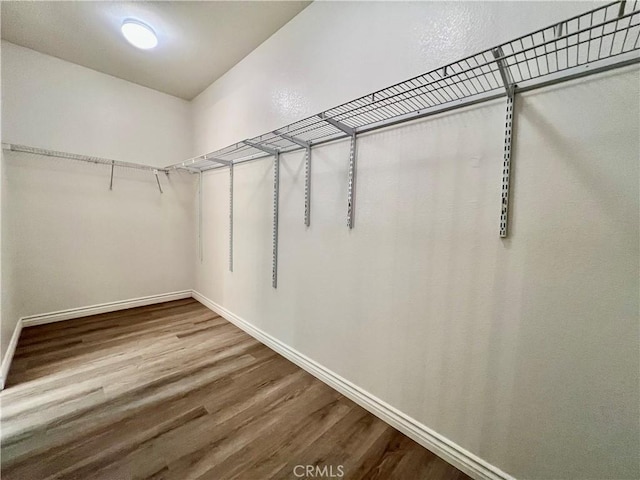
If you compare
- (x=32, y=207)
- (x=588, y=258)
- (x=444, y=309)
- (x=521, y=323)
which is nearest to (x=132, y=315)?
(x=32, y=207)

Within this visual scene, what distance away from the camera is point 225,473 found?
112 cm

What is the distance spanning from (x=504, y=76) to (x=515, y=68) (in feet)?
0.53

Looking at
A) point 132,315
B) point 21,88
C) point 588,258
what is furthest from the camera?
point 132,315

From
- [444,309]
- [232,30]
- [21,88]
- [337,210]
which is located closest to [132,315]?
[21,88]

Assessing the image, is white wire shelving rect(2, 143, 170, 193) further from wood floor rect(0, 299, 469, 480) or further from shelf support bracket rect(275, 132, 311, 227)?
shelf support bracket rect(275, 132, 311, 227)

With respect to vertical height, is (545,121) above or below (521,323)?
above

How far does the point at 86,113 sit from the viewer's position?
2607 millimetres

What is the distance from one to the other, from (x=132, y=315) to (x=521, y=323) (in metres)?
3.49

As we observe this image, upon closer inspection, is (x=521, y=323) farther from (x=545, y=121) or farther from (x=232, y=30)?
(x=232, y=30)

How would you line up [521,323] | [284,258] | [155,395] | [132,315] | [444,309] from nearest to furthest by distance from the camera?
[521,323] < [444,309] < [155,395] < [284,258] < [132,315]

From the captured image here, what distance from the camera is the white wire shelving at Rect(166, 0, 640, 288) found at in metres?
0.80

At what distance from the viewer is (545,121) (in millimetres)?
966

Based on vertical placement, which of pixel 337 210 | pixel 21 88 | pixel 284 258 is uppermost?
pixel 21 88

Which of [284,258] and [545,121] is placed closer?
[545,121]
